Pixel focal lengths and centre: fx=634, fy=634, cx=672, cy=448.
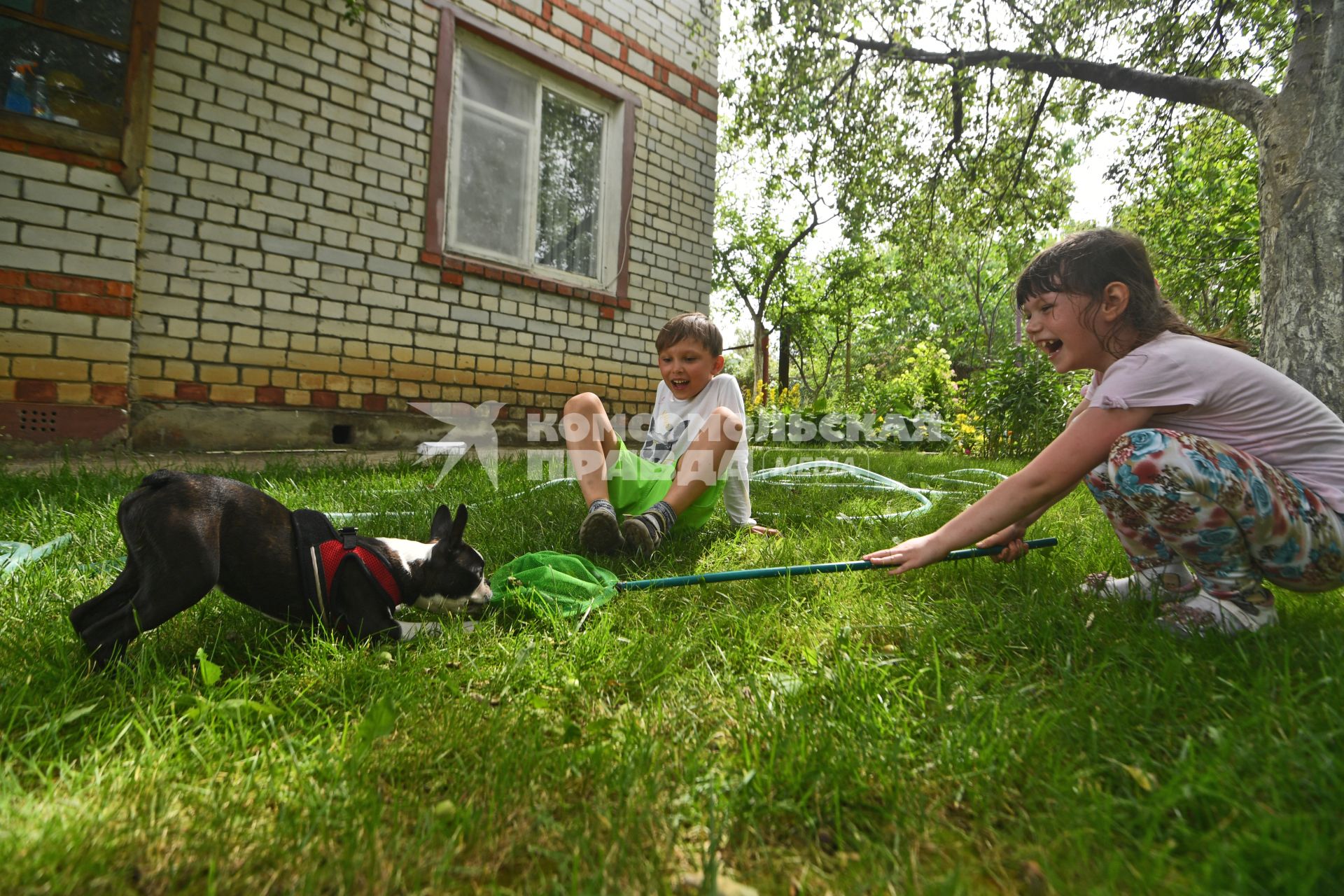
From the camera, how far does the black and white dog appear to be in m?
1.32

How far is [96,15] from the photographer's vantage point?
4.03m

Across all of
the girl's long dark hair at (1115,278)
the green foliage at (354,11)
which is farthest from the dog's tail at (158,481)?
the green foliage at (354,11)

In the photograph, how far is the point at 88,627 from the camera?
1.38 metres

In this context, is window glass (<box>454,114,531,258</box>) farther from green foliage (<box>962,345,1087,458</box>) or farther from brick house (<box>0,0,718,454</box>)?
green foliage (<box>962,345,1087,458</box>)

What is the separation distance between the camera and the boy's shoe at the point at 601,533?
7.73 feet

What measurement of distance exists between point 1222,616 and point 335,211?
5.79 meters

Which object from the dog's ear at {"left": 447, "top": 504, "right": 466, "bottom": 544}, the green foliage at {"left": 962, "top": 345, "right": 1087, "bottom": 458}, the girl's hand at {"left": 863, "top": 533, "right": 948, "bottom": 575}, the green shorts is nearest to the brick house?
the green shorts

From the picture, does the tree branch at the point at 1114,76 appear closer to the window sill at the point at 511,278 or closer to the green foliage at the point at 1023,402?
the green foliage at the point at 1023,402

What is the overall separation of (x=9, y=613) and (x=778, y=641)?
1.93 metres

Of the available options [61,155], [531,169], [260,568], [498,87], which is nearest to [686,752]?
[260,568]

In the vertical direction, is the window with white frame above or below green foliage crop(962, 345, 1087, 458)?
above

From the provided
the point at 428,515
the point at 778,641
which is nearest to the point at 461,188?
the point at 428,515

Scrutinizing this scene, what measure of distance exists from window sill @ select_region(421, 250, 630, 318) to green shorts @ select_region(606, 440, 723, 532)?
11.9ft

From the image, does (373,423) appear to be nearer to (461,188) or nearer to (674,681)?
(461,188)
